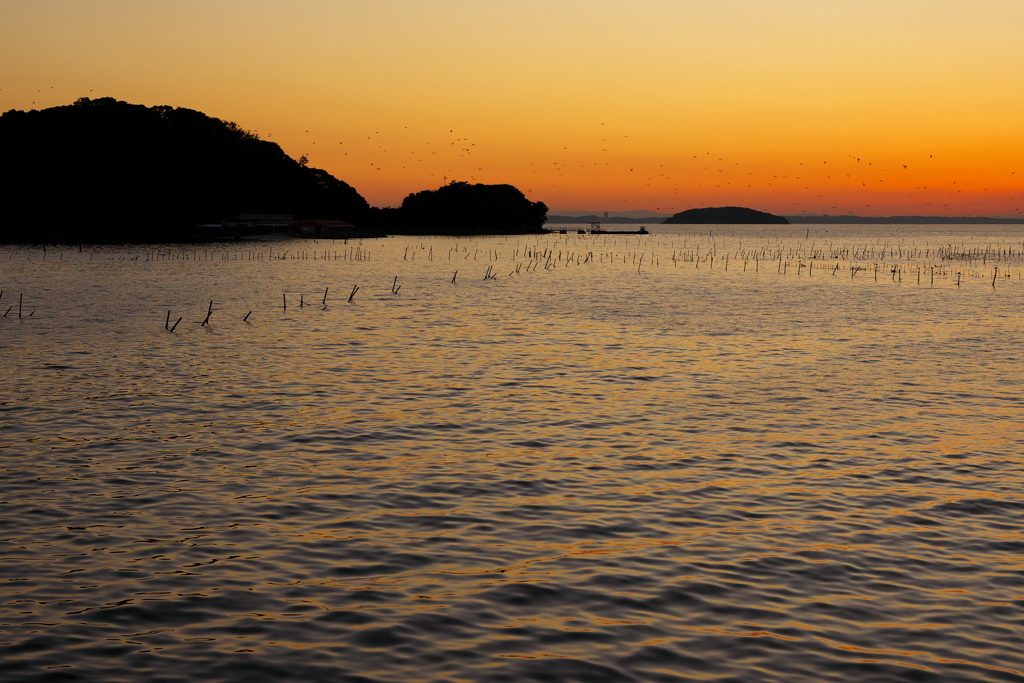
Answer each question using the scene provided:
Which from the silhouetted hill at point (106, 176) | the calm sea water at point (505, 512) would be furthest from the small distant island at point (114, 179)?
the calm sea water at point (505, 512)

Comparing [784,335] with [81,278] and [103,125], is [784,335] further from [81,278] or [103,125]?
[103,125]

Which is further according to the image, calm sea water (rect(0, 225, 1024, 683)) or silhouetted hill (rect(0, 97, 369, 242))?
silhouetted hill (rect(0, 97, 369, 242))

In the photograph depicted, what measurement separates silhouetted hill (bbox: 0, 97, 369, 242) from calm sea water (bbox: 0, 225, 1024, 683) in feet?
422

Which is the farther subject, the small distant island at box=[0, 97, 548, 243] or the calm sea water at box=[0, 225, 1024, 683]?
the small distant island at box=[0, 97, 548, 243]

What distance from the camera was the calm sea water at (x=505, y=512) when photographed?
9422 millimetres

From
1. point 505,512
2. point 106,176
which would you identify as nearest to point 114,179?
point 106,176

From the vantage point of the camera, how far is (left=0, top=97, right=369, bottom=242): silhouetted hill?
148 m

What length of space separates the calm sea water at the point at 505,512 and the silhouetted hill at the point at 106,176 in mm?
128567

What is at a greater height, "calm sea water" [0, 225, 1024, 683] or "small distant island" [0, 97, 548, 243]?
"small distant island" [0, 97, 548, 243]

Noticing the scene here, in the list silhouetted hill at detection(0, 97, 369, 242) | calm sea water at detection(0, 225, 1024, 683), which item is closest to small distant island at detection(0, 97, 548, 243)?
silhouetted hill at detection(0, 97, 369, 242)

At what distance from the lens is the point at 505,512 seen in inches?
562

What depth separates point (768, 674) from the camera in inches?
350

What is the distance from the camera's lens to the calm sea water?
9.42 m

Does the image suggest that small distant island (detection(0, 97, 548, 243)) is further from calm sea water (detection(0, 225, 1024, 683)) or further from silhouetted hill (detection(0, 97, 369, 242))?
calm sea water (detection(0, 225, 1024, 683))
